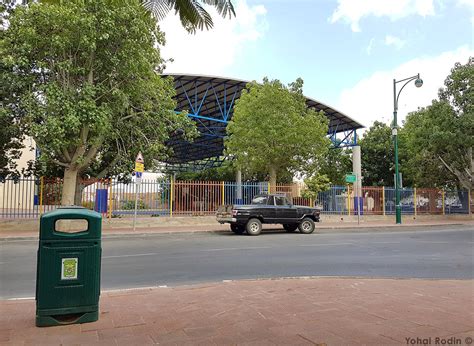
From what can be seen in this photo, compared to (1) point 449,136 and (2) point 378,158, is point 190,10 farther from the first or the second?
(2) point 378,158

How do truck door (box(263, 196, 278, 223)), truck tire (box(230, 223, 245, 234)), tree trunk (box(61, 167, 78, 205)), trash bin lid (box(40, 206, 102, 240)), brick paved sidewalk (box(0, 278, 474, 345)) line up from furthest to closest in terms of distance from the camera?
truck tire (box(230, 223, 245, 234)) → truck door (box(263, 196, 278, 223)) → tree trunk (box(61, 167, 78, 205)) → trash bin lid (box(40, 206, 102, 240)) → brick paved sidewalk (box(0, 278, 474, 345))

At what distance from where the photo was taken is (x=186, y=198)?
842 inches

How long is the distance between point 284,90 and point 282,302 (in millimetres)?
21110

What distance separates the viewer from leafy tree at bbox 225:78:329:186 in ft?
80.8

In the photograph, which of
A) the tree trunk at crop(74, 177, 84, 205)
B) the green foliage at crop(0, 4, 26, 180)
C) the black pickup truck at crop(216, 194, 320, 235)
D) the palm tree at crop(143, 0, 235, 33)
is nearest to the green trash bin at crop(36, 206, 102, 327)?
the palm tree at crop(143, 0, 235, 33)

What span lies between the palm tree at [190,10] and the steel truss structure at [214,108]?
16482 mm

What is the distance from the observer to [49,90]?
14.8m

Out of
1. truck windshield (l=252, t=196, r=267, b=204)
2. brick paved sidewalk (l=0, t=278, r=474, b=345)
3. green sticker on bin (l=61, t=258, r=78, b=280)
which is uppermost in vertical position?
truck windshield (l=252, t=196, r=267, b=204)

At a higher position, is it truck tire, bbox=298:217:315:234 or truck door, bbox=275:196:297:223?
truck door, bbox=275:196:297:223

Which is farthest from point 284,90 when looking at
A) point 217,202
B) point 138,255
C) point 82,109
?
point 138,255

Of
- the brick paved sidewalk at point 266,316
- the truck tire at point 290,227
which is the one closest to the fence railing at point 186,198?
the truck tire at point 290,227

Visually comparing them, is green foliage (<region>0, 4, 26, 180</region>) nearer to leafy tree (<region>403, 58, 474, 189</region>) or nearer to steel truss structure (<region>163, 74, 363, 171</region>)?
steel truss structure (<region>163, 74, 363, 171</region>)

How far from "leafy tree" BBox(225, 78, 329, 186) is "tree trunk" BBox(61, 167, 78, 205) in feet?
36.8

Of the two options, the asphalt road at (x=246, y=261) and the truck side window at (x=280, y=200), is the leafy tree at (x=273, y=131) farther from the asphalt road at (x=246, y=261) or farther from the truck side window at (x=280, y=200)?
the asphalt road at (x=246, y=261)
